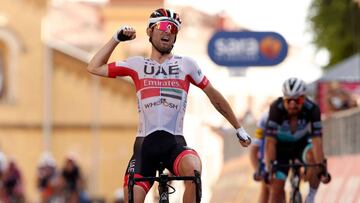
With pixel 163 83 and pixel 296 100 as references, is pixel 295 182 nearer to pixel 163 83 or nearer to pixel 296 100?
pixel 296 100

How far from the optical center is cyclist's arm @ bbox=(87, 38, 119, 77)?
15461 millimetres

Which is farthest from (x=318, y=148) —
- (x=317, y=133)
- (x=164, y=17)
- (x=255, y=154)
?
(x=164, y=17)

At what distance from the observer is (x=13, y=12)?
251ft

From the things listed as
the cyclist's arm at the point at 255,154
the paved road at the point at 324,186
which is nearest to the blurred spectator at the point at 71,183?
the paved road at the point at 324,186

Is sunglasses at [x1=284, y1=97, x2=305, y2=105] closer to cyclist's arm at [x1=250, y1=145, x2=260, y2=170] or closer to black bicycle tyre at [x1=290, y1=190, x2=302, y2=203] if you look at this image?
black bicycle tyre at [x1=290, y1=190, x2=302, y2=203]

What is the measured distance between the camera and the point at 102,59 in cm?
1550

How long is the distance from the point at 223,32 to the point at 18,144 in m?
38.3

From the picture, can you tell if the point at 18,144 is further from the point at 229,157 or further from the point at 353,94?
the point at 353,94

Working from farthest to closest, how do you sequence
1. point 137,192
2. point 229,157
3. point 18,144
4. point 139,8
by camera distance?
point 139,8
point 18,144
point 229,157
point 137,192

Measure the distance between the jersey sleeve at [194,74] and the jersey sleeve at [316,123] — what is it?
11.9 ft

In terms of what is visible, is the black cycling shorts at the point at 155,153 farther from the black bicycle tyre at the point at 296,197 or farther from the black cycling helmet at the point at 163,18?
the black bicycle tyre at the point at 296,197

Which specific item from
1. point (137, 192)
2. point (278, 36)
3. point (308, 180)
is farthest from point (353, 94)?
point (137, 192)

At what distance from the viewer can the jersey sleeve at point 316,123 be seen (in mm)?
18953

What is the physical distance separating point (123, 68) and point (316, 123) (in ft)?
13.2
